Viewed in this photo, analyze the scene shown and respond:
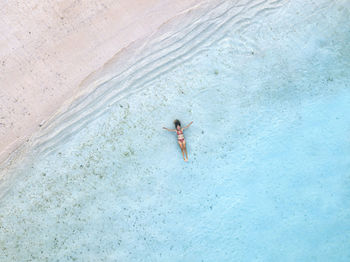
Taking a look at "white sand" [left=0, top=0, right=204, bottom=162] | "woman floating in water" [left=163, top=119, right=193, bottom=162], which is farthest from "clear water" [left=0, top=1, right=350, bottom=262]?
"white sand" [left=0, top=0, right=204, bottom=162]

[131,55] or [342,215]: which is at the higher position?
[131,55]

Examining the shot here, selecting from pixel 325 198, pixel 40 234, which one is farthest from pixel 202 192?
pixel 40 234

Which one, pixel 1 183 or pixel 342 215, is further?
pixel 342 215

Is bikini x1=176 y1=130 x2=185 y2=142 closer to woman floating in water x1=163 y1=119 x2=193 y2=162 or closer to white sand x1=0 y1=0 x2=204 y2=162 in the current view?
woman floating in water x1=163 y1=119 x2=193 y2=162

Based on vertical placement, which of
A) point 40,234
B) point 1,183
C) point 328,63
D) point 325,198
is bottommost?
point 325,198

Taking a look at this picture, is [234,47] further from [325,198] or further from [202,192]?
[325,198]

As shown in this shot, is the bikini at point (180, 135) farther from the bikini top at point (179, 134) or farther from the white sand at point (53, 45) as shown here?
the white sand at point (53, 45)
